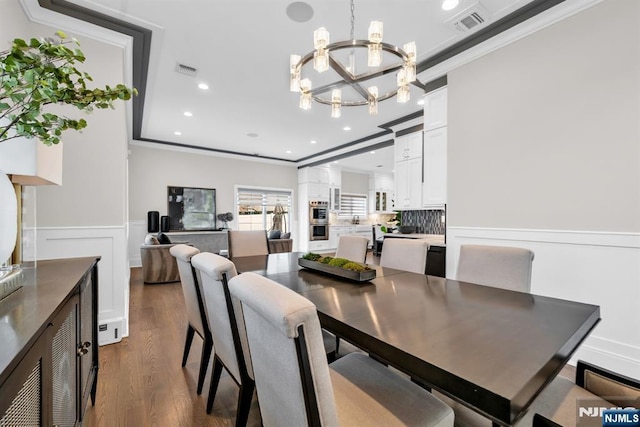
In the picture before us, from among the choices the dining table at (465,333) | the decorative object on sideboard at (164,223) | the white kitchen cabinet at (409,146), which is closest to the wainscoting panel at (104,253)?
the dining table at (465,333)

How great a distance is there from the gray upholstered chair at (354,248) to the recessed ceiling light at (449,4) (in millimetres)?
2082

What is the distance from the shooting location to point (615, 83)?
2.05m

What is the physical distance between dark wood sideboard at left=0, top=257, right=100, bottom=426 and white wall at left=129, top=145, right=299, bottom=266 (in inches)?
210

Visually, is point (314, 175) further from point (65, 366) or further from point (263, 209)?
point (65, 366)

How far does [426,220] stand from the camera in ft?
17.0

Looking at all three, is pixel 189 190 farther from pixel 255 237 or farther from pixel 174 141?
pixel 255 237

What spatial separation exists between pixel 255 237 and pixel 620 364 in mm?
3395

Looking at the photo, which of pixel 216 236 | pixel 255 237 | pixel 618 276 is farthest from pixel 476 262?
pixel 216 236

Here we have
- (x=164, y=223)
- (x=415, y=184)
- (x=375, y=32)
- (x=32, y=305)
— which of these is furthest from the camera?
(x=164, y=223)

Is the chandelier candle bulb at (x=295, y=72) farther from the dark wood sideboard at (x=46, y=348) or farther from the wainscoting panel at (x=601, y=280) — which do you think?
the wainscoting panel at (x=601, y=280)

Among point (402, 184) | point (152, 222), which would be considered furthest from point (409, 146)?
point (152, 222)

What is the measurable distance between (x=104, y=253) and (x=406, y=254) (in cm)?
277

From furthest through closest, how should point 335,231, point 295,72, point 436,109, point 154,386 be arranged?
point 335,231
point 436,109
point 295,72
point 154,386

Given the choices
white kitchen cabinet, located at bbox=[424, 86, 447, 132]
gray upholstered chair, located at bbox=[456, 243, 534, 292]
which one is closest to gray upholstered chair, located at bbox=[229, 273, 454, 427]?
gray upholstered chair, located at bbox=[456, 243, 534, 292]
